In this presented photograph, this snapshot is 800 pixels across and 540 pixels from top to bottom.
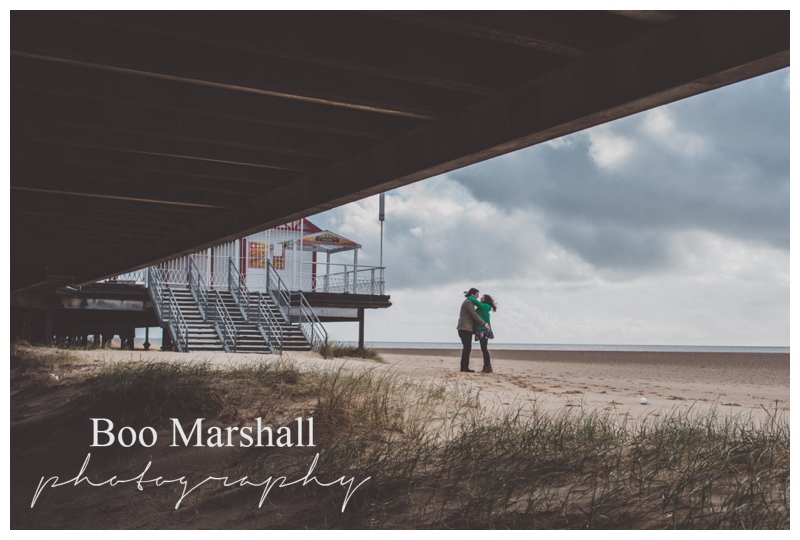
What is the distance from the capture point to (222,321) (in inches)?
903

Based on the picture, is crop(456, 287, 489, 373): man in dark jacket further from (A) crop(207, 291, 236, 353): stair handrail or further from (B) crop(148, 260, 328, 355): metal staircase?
(A) crop(207, 291, 236, 353): stair handrail

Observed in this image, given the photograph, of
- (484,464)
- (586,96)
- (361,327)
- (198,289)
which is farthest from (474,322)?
(198,289)

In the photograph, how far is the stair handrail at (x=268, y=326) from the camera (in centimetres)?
2156

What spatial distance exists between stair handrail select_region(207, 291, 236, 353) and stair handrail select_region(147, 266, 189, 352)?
94cm

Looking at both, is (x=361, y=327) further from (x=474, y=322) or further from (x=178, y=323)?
(x=474, y=322)

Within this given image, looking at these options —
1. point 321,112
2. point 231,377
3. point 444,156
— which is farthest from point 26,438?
point 444,156

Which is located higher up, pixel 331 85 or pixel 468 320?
pixel 331 85

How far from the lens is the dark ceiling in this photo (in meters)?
4.55

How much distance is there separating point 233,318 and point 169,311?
211 centimetres

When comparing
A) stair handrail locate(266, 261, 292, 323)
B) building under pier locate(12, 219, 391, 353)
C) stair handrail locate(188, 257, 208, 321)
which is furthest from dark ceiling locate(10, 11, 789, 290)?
stair handrail locate(266, 261, 292, 323)

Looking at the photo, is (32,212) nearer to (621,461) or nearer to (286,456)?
(286,456)

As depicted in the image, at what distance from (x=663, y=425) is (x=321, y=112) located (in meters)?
4.01

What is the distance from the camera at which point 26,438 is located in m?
7.77
